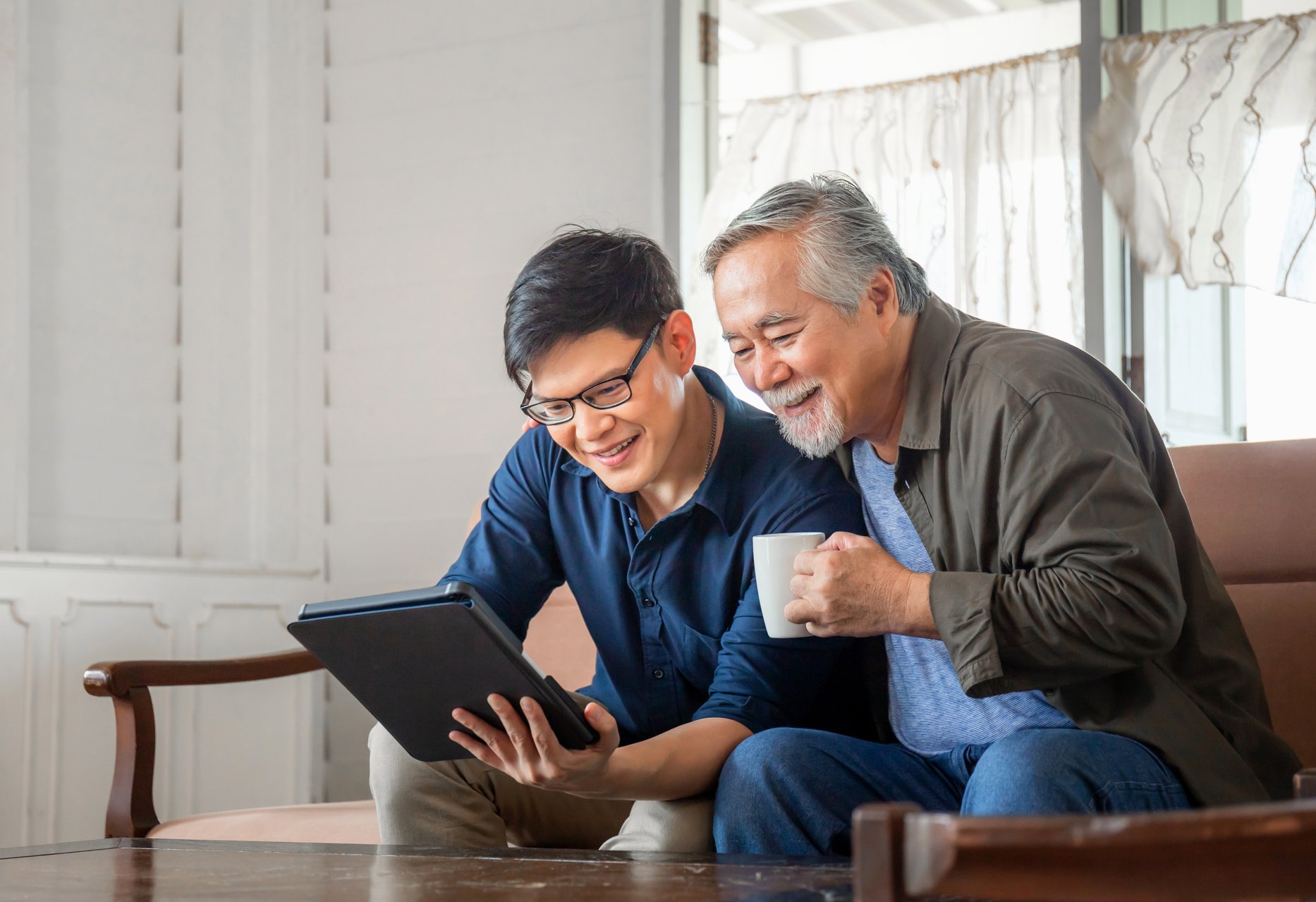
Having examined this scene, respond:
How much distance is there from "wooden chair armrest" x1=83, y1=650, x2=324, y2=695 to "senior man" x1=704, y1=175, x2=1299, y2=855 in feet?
3.64

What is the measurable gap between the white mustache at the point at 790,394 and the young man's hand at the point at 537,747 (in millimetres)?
468

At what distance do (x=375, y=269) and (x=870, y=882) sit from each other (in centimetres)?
299

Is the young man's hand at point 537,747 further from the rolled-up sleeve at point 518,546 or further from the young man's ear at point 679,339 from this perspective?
the young man's ear at point 679,339

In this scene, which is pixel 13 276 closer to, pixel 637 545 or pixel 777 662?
pixel 637 545

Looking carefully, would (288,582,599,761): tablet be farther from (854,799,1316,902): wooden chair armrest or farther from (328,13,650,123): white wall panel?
(328,13,650,123): white wall panel

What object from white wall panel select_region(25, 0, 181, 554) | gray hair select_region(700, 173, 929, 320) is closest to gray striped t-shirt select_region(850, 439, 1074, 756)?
gray hair select_region(700, 173, 929, 320)

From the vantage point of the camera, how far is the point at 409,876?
1.14 m

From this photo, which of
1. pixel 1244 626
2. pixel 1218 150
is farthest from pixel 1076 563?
pixel 1218 150

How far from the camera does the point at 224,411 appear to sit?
10.6ft

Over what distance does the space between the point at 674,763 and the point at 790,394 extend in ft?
1.57

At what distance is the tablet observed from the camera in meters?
1.29

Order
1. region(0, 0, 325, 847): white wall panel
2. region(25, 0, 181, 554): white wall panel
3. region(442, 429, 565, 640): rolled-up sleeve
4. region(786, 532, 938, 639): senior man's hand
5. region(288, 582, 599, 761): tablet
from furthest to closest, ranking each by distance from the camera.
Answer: region(25, 0, 181, 554): white wall panel → region(0, 0, 325, 847): white wall panel → region(442, 429, 565, 640): rolled-up sleeve → region(786, 532, 938, 639): senior man's hand → region(288, 582, 599, 761): tablet

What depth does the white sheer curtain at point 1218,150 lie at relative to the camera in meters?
2.56

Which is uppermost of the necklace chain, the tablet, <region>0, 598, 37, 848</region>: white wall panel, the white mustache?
the white mustache
